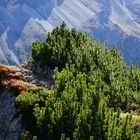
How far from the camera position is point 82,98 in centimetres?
2923

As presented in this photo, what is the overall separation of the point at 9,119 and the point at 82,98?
28.7 ft

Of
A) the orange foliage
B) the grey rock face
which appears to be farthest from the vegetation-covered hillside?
the orange foliage

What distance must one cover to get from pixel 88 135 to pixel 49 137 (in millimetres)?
3132

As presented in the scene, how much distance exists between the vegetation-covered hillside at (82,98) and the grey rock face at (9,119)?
828 mm

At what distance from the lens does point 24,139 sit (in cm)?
2628

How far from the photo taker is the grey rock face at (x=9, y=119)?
33409 mm

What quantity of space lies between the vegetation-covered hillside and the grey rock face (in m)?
0.83

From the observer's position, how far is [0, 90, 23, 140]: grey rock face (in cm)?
3341

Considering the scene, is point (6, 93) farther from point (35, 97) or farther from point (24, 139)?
point (24, 139)

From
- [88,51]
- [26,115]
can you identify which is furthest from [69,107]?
[88,51]

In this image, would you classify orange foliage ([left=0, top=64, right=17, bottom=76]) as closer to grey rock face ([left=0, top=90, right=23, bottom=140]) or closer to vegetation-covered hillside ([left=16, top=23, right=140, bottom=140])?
grey rock face ([left=0, top=90, right=23, bottom=140])

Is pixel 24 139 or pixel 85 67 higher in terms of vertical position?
pixel 85 67

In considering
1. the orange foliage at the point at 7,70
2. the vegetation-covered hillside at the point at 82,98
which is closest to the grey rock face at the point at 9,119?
the vegetation-covered hillside at the point at 82,98

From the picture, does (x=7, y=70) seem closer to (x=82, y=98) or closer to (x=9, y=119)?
(x=9, y=119)
